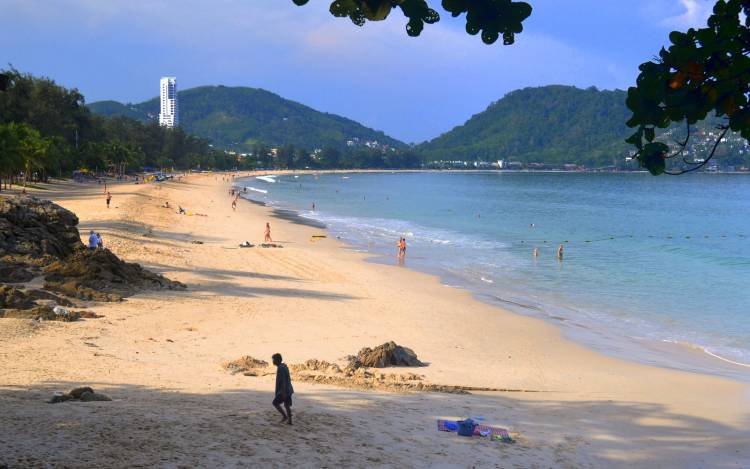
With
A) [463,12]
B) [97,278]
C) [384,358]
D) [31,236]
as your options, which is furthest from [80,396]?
[31,236]

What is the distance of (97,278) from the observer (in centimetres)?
1700

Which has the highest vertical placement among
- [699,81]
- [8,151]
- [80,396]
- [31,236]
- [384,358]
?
[699,81]

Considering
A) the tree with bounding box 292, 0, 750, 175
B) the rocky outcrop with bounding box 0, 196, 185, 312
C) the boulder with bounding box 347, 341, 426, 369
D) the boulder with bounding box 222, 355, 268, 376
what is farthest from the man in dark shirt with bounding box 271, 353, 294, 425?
the rocky outcrop with bounding box 0, 196, 185, 312

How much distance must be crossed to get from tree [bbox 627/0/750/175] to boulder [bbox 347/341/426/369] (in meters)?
9.01

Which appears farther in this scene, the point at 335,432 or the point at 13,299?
the point at 13,299

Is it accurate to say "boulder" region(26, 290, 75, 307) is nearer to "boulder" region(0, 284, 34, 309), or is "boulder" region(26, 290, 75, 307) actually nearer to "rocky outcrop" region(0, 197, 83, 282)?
"boulder" region(0, 284, 34, 309)

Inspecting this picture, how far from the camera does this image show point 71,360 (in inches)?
407

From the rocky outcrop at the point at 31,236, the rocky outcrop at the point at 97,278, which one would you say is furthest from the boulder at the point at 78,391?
the rocky outcrop at the point at 31,236

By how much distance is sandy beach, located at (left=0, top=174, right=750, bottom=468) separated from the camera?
7070 millimetres

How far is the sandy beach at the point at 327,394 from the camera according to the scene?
7070 millimetres

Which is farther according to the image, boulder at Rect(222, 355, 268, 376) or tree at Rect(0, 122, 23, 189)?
tree at Rect(0, 122, 23, 189)

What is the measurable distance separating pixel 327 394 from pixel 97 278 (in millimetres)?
9448

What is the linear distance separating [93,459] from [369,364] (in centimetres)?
676

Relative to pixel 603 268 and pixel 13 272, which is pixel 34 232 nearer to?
pixel 13 272
